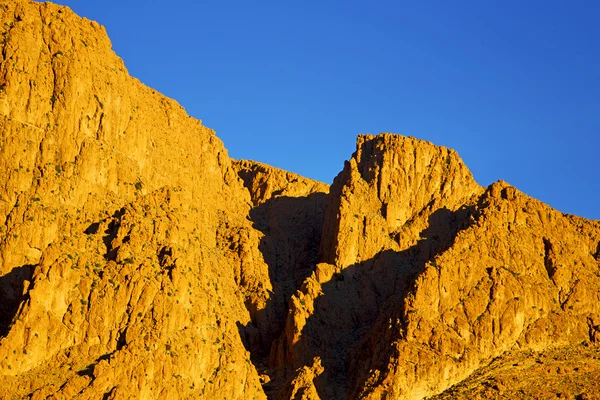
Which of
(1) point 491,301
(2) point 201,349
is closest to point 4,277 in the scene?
(2) point 201,349

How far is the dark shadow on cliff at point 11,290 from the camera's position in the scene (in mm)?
191625

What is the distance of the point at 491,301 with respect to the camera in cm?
19962

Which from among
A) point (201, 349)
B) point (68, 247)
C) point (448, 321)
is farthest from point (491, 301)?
point (68, 247)

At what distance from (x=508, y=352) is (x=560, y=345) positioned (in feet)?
20.7

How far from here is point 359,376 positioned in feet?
639

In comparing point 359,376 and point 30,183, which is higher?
point 30,183

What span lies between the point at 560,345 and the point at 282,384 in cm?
3120

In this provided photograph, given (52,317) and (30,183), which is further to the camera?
(30,183)

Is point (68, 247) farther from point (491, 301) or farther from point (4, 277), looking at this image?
point (491, 301)

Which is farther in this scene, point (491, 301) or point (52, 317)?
point (491, 301)

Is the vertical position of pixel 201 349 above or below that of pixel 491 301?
below

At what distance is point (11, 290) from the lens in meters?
193

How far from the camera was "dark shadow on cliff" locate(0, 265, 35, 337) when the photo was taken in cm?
19162

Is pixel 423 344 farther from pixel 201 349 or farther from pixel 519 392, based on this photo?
pixel 201 349
